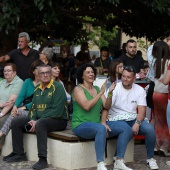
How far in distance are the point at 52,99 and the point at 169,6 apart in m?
4.15

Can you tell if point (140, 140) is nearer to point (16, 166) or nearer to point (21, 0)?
point (16, 166)

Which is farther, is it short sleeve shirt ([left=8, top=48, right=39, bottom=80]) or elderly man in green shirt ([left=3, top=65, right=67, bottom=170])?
short sleeve shirt ([left=8, top=48, right=39, bottom=80])

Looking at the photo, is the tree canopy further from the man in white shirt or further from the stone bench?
the stone bench

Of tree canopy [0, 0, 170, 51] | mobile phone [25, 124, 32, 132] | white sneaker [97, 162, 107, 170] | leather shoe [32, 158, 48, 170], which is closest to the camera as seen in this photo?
white sneaker [97, 162, 107, 170]

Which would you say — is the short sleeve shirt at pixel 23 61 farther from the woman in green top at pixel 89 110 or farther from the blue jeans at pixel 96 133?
the blue jeans at pixel 96 133

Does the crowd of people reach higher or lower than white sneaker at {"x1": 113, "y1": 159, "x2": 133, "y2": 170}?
higher

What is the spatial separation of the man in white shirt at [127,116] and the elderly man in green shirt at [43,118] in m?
0.67

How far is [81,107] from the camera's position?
727 cm

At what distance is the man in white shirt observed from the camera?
717cm

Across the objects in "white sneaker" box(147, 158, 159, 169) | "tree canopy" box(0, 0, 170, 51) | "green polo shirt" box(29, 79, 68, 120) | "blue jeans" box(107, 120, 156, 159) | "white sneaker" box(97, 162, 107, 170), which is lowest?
"white sneaker" box(147, 158, 159, 169)

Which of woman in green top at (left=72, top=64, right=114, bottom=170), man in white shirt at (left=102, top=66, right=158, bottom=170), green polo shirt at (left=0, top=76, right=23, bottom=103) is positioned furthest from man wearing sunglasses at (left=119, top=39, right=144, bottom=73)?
green polo shirt at (left=0, top=76, right=23, bottom=103)

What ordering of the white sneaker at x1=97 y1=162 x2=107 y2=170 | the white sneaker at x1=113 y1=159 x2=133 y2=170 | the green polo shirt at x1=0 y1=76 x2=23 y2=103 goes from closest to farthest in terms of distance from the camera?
the white sneaker at x1=97 y1=162 x2=107 y2=170 → the white sneaker at x1=113 y1=159 x2=133 y2=170 → the green polo shirt at x1=0 y1=76 x2=23 y2=103

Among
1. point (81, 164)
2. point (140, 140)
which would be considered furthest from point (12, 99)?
point (140, 140)

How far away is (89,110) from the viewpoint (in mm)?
7277
